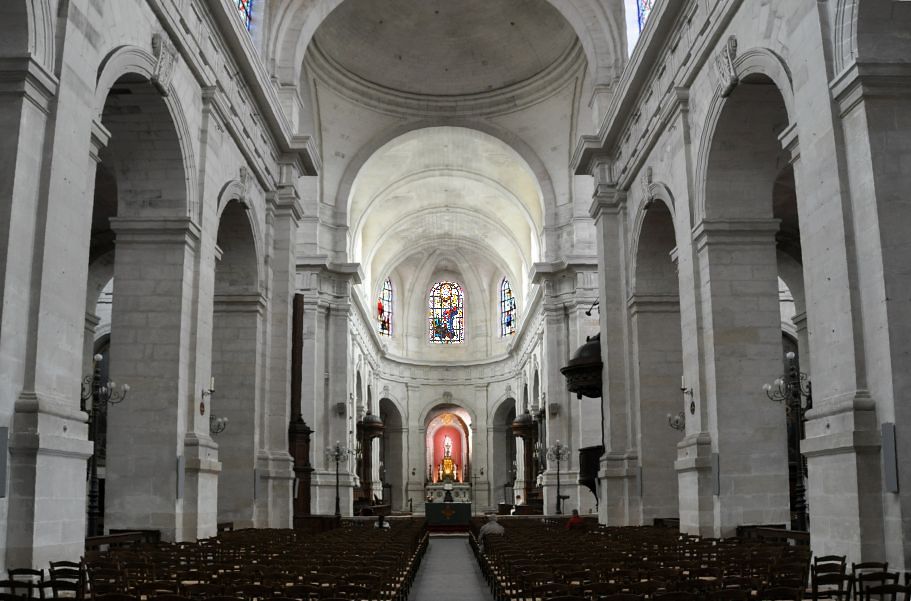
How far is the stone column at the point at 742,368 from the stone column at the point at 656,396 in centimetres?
484

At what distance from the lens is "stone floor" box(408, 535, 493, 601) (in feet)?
47.9

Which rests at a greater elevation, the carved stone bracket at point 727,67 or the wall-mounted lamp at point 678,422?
the carved stone bracket at point 727,67

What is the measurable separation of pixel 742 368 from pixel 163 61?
440 inches

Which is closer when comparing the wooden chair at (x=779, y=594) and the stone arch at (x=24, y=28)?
the wooden chair at (x=779, y=594)

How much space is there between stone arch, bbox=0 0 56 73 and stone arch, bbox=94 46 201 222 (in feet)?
5.69

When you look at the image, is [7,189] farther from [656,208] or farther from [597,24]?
[597,24]

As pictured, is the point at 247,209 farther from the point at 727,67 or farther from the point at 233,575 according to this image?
the point at 233,575

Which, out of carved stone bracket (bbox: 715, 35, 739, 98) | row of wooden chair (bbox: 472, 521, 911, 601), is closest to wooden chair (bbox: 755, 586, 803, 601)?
row of wooden chair (bbox: 472, 521, 911, 601)

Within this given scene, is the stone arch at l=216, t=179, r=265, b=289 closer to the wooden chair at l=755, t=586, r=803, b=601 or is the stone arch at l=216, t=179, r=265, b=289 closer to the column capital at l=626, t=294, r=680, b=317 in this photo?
the column capital at l=626, t=294, r=680, b=317

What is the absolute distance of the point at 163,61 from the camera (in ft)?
51.2

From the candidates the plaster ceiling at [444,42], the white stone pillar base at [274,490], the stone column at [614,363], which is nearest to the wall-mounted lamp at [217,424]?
the white stone pillar base at [274,490]

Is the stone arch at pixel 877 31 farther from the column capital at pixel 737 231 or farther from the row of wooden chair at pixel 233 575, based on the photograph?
the row of wooden chair at pixel 233 575

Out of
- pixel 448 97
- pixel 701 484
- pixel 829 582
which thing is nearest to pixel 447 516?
pixel 448 97

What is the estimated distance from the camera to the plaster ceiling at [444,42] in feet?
109
